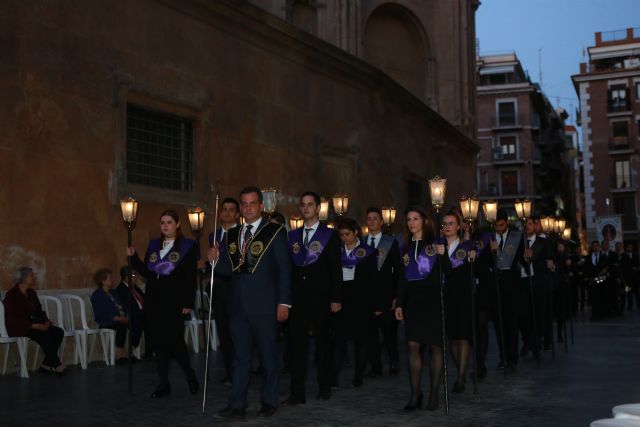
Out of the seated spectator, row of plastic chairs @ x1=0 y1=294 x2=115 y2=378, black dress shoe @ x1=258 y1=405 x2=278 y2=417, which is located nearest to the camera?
black dress shoe @ x1=258 y1=405 x2=278 y2=417

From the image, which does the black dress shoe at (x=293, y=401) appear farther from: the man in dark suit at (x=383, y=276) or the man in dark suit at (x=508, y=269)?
the man in dark suit at (x=508, y=269)

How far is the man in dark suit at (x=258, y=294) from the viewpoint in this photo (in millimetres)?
7637

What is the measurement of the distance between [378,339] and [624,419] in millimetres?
7590

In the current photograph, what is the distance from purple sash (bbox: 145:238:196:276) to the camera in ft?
29.1

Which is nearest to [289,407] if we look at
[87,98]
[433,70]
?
[87,98]

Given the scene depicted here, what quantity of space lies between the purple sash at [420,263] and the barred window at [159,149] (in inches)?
278

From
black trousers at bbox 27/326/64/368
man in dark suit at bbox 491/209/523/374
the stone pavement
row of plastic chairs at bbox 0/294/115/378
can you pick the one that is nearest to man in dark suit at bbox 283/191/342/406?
the stone pavement

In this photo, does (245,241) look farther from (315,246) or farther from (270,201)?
(270,201)

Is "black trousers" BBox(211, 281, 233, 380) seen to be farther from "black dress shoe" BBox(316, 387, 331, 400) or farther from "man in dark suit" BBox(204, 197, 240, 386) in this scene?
"black dress shoe" BBox(316, 387, 331, 400)

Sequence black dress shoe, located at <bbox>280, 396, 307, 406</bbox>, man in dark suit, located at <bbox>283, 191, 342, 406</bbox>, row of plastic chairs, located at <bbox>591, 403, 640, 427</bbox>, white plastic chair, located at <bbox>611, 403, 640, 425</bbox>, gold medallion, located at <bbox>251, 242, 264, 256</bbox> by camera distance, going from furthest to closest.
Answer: man in dark suit, located at <bbox>283, 191, 342, 406</bbox> → black dress shoe, located at <bbox>280, 396, 307, 406</bbox> → gold medallion, located at <bbox>251, 242, 264, 256</bbox> → white plastic chair, located at <bbox>611, 403, 640, 425</bbox> → row of plastic chairs, located at <bbox>591, 403, 640, 427</bbox>

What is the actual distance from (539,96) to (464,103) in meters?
40.0

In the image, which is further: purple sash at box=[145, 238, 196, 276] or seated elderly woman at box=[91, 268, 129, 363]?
seated elderly woman at box=[91, 268, 129, 363]

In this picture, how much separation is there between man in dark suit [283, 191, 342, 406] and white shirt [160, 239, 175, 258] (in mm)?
1313

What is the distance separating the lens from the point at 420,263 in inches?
314
